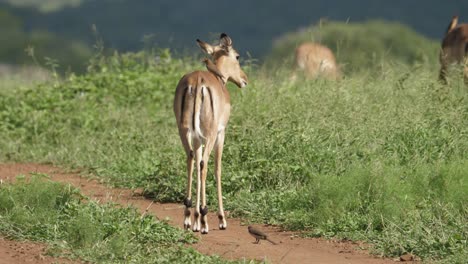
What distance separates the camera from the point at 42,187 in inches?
325

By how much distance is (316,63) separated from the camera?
45.3ft

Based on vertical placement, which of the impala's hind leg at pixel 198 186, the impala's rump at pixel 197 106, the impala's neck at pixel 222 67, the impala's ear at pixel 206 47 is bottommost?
the impala's hind leg at pixel 198 186

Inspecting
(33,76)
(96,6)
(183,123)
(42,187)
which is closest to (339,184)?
(183,123)

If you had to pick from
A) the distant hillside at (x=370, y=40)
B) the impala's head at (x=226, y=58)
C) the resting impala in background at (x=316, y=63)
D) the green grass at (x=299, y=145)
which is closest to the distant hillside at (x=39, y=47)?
the distant hillside at (x=370, y=40)

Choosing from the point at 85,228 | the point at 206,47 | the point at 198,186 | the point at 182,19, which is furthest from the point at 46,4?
the point at 85,228

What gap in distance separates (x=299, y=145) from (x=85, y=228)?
289 centimetres

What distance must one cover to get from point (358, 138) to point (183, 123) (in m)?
2.09

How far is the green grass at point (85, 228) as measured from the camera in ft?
24.0

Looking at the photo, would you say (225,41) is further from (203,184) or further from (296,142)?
(203,184)

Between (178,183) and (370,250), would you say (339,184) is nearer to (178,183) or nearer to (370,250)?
(370,250)

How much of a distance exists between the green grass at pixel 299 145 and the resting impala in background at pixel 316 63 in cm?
30

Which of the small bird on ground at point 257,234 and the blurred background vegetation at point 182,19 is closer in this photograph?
the small bird on ground at point 257,234

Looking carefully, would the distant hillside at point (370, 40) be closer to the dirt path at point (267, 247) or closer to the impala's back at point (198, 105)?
the dirt path at point (267, 247)

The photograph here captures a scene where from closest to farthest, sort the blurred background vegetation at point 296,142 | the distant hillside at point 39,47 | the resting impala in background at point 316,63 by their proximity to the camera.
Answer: the blurred background vegetation at point 296,142 < the resting impala in background at point 316,63 < the distant hillside at point 39,47
